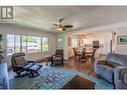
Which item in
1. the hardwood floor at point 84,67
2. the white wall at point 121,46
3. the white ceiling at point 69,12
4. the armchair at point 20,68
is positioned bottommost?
the hardwood floor at point 84,67

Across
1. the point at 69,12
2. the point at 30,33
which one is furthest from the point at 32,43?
the point at 69,12

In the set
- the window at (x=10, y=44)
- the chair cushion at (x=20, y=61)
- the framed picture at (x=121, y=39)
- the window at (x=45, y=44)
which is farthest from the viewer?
the window at (x=45, y=44)

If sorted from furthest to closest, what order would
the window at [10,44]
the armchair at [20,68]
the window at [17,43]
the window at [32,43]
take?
the window at [32,43] < the window at [17,43] < the window at [10,44] < the armchair at [20,68]

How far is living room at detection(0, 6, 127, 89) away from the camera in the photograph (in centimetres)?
331

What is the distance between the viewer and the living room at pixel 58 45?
3312 millimetres

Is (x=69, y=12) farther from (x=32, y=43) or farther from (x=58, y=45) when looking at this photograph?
(x=58, y=45)

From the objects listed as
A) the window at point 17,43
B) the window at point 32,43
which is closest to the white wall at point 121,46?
the window at point 32,43

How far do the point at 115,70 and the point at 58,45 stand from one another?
21.7ft

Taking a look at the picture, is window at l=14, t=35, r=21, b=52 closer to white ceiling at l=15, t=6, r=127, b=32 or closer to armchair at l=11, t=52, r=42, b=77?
armchair at l=11, t=52, r=42, b=77

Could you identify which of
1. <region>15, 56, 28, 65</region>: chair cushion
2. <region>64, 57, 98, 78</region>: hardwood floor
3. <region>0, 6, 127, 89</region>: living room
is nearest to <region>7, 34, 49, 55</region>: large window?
<region>0, 6, 127, 89</region>: living room

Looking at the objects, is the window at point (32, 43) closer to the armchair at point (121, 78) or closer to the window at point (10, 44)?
the window at point (10, 44)

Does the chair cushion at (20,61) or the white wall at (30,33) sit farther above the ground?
the white wall at (30,33)

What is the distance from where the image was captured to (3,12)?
3205mm
